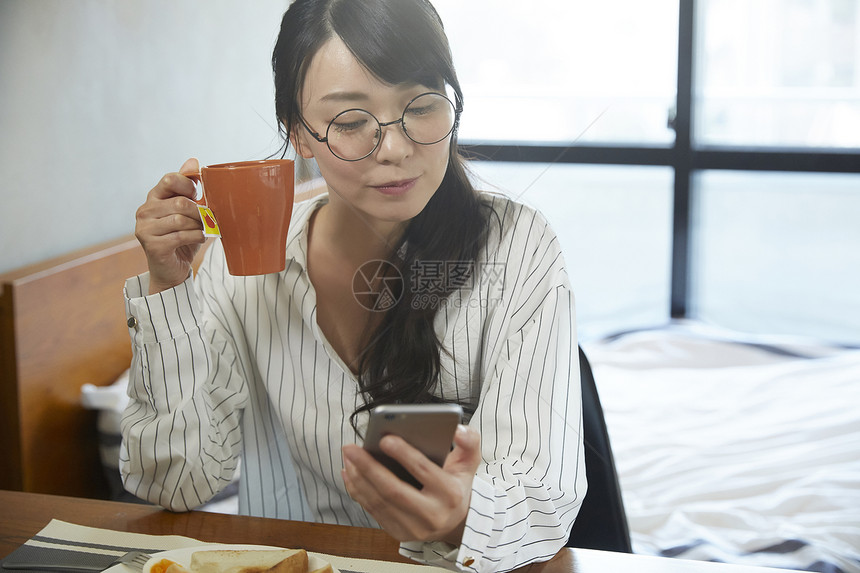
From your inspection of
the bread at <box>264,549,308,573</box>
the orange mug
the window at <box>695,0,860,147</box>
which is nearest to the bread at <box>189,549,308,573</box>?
the bread at <box>264,549,308,573</box>

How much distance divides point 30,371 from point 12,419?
0.18 feet

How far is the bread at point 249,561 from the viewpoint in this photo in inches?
22.4

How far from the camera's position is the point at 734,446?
1174mm

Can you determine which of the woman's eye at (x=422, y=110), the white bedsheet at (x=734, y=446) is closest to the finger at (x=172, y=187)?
the woman's eye at (x=422, y=110)

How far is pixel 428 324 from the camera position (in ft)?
2.37

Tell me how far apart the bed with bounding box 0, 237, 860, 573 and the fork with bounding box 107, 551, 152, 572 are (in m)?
0.24

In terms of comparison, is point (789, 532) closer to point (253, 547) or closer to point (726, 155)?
point (726, 155)

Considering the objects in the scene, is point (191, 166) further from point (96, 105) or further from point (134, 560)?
point (134, 560)

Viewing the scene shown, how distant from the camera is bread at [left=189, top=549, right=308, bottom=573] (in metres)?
0.57

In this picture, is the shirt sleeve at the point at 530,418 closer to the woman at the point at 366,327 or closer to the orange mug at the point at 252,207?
the woman at the point at 366,327

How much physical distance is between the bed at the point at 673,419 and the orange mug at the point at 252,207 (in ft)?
0.77

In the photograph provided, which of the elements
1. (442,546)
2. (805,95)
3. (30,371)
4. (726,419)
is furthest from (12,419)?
(805,95)

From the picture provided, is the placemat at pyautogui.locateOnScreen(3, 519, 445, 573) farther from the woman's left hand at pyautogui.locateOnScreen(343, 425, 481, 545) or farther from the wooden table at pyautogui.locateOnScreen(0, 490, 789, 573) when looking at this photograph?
the woman's left hand at pyautogui.locateOnScreen(343, 425, 481, 545)

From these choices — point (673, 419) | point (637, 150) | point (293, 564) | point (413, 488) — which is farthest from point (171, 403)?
point (673, 419)
